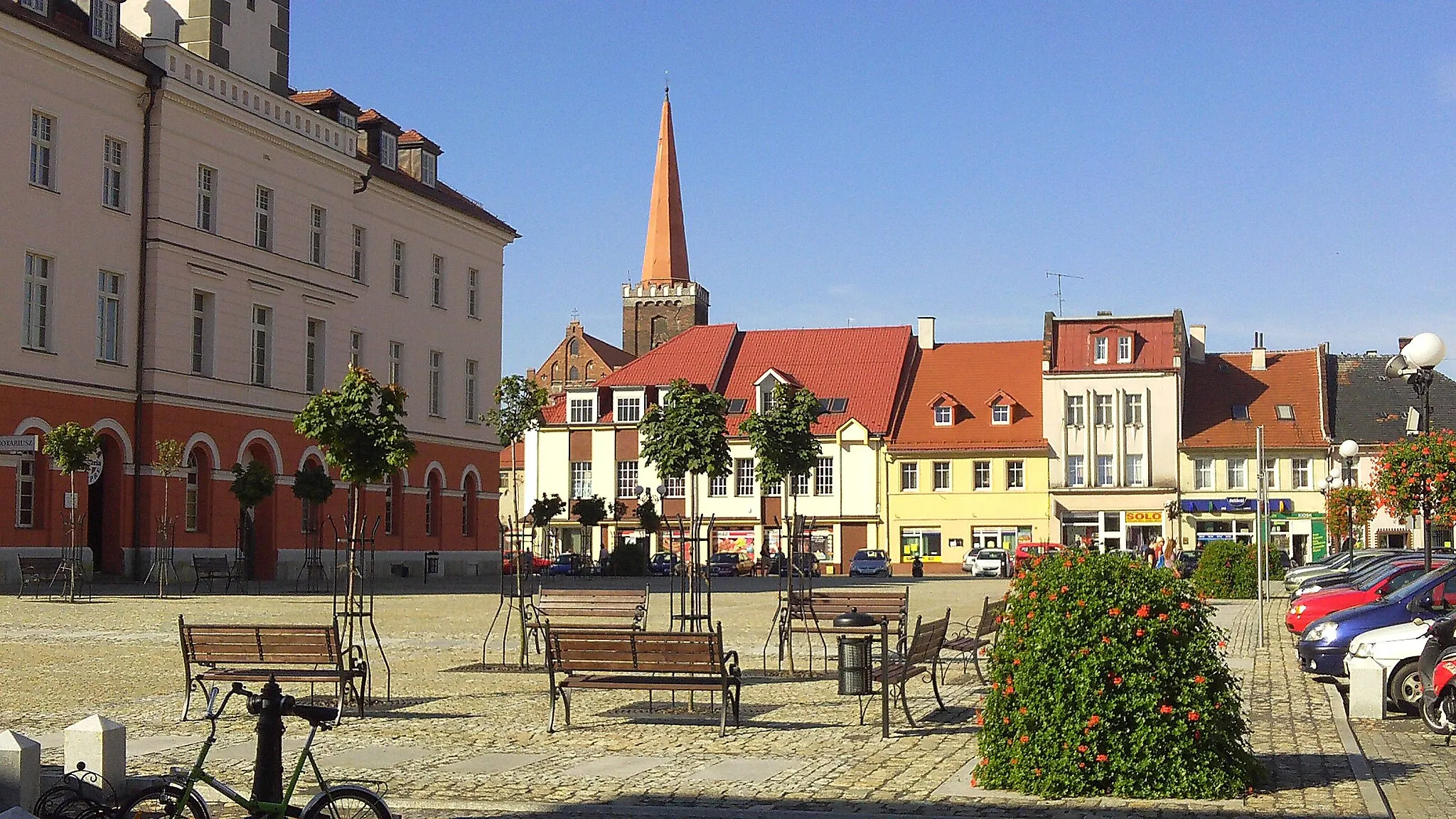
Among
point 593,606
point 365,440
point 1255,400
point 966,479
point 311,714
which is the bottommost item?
point 593,606

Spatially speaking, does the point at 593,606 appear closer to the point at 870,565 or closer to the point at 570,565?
the point at 570,565

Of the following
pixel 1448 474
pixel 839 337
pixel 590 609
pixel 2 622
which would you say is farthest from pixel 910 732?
pixel 839 337

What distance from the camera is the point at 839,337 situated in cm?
8088

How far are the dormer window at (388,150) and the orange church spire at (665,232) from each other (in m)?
45.5

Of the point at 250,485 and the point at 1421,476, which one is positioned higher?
the point at 250,485

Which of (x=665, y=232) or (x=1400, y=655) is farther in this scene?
(x=665, y=232)

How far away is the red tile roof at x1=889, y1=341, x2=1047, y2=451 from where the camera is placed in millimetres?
73375

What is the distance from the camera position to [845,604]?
18938mm

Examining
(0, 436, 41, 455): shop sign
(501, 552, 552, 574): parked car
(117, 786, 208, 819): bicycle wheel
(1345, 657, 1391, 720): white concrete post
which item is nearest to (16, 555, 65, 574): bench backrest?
(0, 436, 41, 455): shop sign

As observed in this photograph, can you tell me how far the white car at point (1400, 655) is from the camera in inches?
600

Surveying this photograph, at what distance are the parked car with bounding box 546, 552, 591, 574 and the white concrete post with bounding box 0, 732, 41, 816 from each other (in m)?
52.8

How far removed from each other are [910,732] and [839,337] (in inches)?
2670

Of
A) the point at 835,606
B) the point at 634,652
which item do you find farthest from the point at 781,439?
the point at 634,652

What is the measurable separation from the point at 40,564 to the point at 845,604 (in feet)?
80.8
